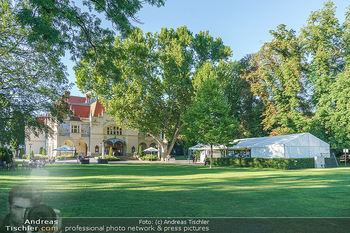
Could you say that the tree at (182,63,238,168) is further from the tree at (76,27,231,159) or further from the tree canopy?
the tree canopy

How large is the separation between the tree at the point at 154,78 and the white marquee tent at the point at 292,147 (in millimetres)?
14574

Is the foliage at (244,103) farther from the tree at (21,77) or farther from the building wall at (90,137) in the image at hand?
the tree at (21,77)

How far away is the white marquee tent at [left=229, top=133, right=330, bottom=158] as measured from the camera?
3103cm

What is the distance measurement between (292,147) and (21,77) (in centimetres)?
2837

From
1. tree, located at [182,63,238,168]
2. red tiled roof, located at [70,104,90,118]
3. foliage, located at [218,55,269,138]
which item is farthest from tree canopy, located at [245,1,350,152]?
red tiled roof, located at [70,104,90,118]

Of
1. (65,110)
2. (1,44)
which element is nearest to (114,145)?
(65,110)

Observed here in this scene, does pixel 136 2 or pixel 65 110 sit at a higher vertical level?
pixel 136 2

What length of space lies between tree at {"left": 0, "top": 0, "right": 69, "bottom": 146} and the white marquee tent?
914 inches

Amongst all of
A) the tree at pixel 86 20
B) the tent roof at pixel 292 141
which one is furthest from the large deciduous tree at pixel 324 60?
the tree at pixel 86 20

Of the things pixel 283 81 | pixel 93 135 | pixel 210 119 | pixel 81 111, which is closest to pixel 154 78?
pixel 210 119

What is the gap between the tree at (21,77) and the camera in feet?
44.8

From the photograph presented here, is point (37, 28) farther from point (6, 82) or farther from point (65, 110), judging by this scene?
point (65, 110)

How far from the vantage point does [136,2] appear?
32.0 feet

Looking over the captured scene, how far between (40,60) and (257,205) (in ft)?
44.2
